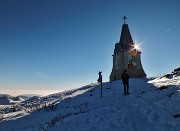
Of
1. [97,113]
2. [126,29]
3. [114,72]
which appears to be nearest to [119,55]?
[114,72]

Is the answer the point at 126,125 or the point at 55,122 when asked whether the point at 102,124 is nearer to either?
the point at 126,125

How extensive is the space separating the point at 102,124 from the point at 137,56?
4290cm

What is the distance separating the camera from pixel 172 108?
10422 millimetres

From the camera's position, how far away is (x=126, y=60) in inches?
1929

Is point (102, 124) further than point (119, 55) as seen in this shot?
No

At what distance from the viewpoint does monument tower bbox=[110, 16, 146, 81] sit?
159 feet

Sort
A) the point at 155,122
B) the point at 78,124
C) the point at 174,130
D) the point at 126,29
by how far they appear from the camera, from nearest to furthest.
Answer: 1. the point at 174,130
2. the point at 155,122
3. the point at 78,124
4. the point at 126,29

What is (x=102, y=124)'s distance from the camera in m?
9.75

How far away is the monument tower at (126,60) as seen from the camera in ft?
159

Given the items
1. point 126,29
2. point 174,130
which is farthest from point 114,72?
point 174,130

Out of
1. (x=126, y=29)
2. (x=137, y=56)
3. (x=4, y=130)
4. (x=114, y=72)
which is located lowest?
(x=4, y=130)

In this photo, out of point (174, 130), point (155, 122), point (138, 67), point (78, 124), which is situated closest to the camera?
point (174, 130)

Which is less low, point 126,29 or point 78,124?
point 126,29

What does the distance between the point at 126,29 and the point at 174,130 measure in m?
49.2
